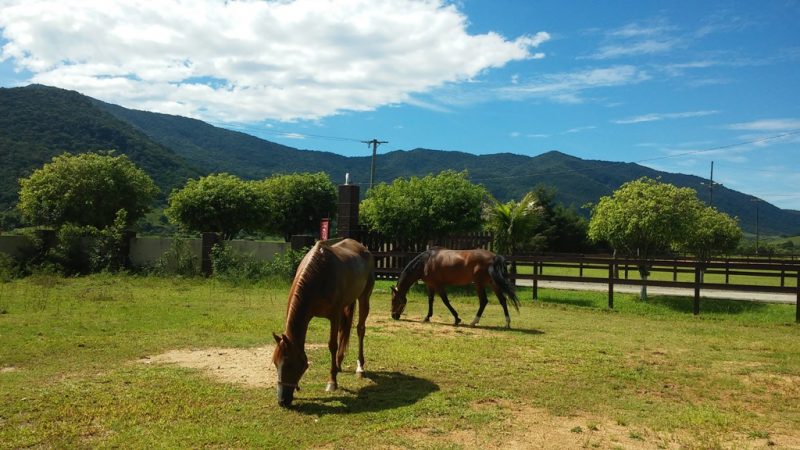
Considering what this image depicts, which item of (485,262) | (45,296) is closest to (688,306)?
(485,262)

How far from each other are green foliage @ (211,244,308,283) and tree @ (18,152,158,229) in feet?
35.9

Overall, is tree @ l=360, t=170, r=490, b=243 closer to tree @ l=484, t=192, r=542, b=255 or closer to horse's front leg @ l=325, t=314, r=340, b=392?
tree @ l=484, t=192, r=542, b=255

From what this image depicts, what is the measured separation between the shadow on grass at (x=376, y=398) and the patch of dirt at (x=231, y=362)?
89 centimetres

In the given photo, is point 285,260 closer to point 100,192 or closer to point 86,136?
point 100,192

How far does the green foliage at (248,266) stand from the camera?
18.2m

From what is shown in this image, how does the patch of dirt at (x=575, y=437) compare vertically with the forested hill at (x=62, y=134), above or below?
below

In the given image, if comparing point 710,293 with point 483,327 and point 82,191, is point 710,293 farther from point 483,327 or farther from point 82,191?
point 82,191

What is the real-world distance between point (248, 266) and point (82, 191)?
1395 centimetres

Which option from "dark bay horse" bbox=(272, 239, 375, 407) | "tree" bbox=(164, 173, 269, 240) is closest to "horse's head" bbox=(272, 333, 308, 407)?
"dark bay horse" bbox=(272, 239, 375, 407)

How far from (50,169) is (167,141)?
17287cm

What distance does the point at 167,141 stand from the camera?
188 m

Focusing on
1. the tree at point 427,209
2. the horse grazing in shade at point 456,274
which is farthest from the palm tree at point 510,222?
→ the horse grazing in shade at point 456,274

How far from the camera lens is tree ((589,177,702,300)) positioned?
17031 millimetres

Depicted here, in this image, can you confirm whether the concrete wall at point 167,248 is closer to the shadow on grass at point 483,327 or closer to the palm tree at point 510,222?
the palm tree at point 510,222
